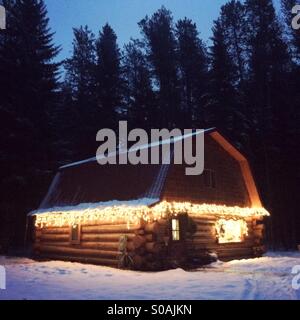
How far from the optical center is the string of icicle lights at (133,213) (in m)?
18.5

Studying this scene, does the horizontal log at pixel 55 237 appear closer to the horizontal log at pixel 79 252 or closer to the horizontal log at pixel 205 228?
the horizontal log at pixel 79 252

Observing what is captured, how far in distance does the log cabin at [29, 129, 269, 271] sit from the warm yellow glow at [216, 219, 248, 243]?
0.18ft

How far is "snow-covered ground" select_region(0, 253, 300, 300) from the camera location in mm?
11297

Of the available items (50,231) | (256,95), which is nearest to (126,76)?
(256,95)

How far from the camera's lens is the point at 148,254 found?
18.4m

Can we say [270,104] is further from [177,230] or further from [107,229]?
[107,229]

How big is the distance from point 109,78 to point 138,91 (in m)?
3.18

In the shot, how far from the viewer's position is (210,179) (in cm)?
2259

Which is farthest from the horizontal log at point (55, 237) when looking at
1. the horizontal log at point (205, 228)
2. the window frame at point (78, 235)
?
the horizontal log at point (205, 228)

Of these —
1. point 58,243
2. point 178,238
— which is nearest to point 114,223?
point 178,238

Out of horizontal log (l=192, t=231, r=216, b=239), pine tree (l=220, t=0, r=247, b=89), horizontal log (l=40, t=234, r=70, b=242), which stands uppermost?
pine tree (l=220, t=0, r=247, b=89)

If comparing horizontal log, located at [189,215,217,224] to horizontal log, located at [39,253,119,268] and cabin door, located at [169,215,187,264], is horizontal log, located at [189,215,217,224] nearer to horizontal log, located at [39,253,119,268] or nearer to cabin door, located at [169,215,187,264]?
cabin door, located at [169,215,187,264]

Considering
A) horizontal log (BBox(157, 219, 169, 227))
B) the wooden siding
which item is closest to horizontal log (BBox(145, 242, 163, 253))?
horizontal log (BBox(157, 219, 169, 227))

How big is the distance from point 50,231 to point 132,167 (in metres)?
6.80
